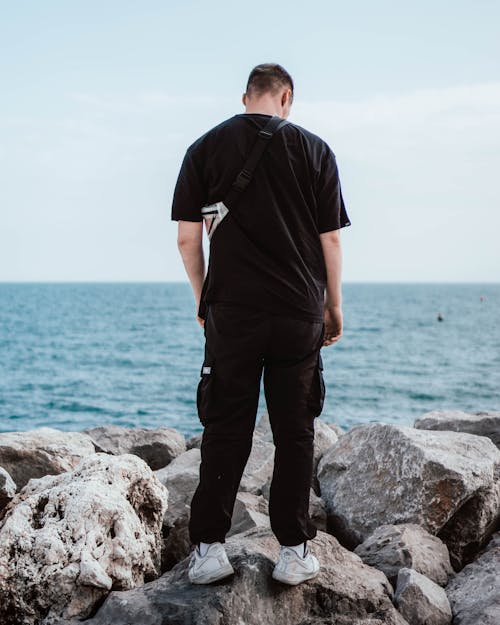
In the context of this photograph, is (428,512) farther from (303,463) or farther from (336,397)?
(336,397)

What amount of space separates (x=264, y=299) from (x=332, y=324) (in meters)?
0.61

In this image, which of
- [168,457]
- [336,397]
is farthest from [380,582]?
[336,397]

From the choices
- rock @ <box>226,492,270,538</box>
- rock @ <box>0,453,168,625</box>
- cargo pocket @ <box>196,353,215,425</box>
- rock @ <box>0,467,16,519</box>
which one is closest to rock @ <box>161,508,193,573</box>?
rock @ <box>0,453,168,625</box>

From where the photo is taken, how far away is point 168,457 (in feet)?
25.9

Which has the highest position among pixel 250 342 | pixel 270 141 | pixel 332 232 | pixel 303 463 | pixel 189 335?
pixel 270 141

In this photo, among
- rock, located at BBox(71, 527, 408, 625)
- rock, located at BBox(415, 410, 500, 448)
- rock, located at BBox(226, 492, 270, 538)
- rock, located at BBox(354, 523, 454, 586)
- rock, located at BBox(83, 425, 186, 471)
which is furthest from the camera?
rock, located at BBox(83, 425, 186, 471)

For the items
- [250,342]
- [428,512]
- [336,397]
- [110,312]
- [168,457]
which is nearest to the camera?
[250,342]

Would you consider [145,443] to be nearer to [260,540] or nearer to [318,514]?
[318,514]

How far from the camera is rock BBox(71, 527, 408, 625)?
367cm

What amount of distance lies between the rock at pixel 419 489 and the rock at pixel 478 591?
1.05ft

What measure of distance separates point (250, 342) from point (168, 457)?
4420 millimetres

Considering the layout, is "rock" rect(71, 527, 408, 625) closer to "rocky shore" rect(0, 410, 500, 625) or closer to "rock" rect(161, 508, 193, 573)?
"rocky shore" rect(0, 410, 500, 625)

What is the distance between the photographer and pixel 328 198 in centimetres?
395

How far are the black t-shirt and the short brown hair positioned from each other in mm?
149
